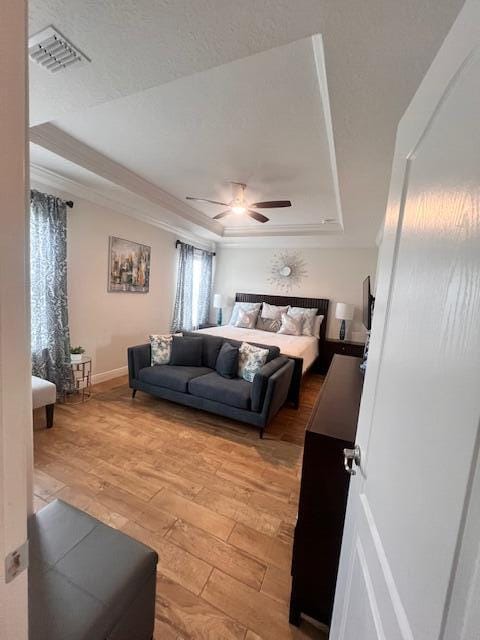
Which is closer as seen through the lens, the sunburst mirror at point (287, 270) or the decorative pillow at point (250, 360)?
the decorative pillow at point (250, 360)

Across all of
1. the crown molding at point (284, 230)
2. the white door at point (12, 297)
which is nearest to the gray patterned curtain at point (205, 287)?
the crown molding at point (284, 230)

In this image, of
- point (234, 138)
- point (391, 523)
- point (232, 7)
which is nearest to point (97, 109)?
point (234, 138)

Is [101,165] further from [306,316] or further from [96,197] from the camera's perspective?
[306,316]

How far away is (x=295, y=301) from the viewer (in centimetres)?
538

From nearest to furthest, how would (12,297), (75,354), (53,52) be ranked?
(12,297), (53,52), (75,354)

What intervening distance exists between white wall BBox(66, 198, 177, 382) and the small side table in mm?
213

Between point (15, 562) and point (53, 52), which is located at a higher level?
point (53, 52)

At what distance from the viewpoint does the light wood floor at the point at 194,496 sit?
1219mm

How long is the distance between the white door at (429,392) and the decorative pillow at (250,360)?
6.97ft

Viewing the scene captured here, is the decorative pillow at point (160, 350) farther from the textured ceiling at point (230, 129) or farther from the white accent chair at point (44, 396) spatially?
the textured ceiling at point (230, 129)

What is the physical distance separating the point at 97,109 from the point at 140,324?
2.98m

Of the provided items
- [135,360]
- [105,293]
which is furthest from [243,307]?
[135,360]

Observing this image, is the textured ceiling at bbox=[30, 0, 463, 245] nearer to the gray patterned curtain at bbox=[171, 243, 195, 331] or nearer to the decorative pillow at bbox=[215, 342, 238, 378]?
the decorative pillow at bbox=[215, 342, 238, 378]

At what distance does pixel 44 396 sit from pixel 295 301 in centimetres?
423
